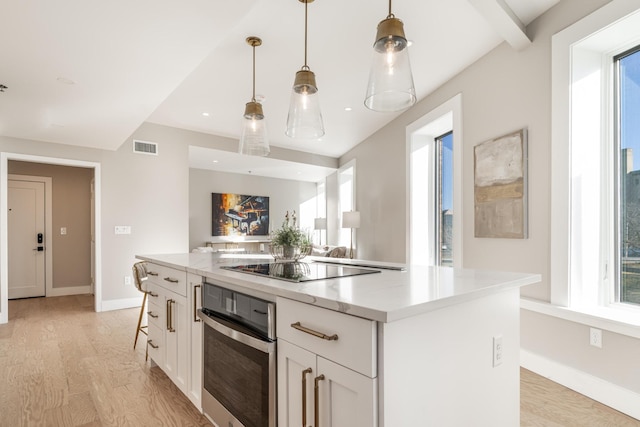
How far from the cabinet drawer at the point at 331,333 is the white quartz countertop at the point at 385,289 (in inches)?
1.3

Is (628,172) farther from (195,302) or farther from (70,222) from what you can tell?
(70,222)

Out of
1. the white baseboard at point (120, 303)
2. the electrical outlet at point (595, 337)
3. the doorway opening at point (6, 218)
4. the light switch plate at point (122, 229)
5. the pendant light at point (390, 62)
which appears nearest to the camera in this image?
the pendant light at point (390, 62)

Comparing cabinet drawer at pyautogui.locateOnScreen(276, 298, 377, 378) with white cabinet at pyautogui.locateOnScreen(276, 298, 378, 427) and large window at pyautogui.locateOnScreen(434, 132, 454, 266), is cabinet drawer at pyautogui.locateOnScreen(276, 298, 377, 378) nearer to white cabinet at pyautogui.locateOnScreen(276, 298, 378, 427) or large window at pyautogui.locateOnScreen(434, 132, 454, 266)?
white cabinet at pyautogui.locateOnScreen(276, 298, 378, 427)

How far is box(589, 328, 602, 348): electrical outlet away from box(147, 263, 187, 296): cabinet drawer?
8.60 ft

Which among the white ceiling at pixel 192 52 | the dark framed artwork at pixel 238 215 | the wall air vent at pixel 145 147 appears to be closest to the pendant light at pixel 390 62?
the white ceiling at pixel 192 52

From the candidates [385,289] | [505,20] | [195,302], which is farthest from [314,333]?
[505,20]

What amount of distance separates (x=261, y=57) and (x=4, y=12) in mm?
2019

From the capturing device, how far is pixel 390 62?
59.5 inches

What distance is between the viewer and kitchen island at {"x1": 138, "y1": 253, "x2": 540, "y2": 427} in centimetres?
92

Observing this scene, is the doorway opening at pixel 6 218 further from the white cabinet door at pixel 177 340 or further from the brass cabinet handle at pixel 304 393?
the brass cabinet handle at pixel 304 393

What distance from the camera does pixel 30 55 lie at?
2.33 metres

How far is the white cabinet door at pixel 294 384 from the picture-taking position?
1.10 meters

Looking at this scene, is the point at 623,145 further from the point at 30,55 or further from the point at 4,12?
the point at 30,55

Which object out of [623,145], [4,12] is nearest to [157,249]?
[4,12]
